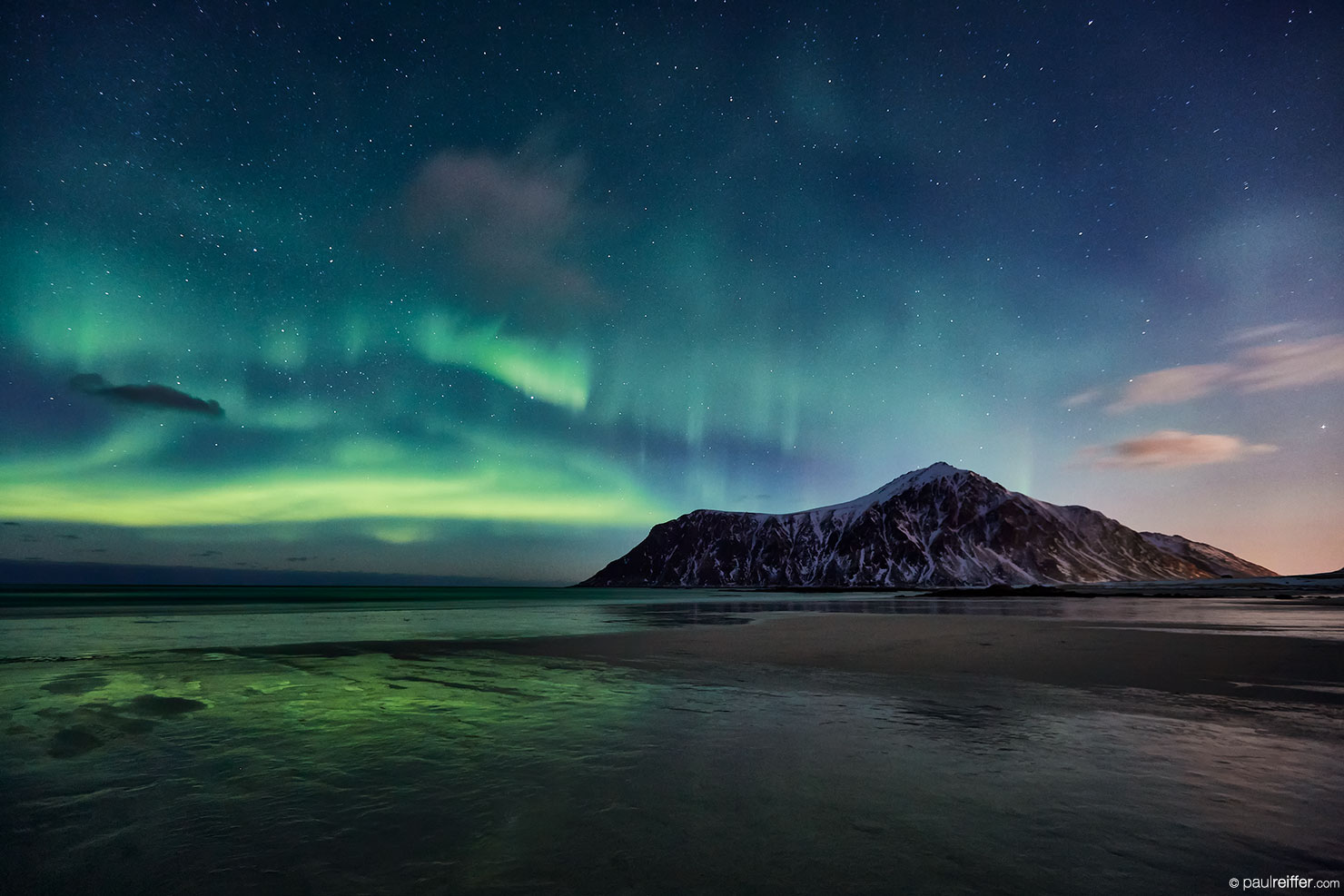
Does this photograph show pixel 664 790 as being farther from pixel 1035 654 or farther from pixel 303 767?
pixel 1035 654

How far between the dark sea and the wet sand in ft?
7.95

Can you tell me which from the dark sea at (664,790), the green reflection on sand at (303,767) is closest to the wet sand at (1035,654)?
the dark sea at (664,790)

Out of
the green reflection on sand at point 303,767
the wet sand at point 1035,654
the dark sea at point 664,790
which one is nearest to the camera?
the dark sea at point 664,790

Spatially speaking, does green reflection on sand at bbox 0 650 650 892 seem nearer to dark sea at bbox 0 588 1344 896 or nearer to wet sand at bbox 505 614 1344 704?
dark sea at bbox 0 588 1344 896

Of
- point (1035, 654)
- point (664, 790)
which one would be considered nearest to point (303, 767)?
point (664, 790)

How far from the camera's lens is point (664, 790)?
26.8 ft

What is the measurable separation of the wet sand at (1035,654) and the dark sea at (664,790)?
2.42 m

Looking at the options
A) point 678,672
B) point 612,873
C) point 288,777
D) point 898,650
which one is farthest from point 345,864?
point 898,650

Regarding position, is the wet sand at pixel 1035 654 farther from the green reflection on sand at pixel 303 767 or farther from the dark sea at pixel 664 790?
the green reflection on sand at pixel 303 767

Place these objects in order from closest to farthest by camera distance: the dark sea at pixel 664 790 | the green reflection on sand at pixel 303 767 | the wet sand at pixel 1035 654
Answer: the dark sea at pixel 664 790 → the green reflection on sand at pixel 303 767 → the wet sand at pixel 1035 654

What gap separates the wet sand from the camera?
1686 cm

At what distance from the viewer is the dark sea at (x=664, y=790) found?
5754 millimetres

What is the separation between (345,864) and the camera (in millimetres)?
5938

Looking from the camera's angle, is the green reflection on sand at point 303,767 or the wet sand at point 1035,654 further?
the wet sand at point 1035,654
